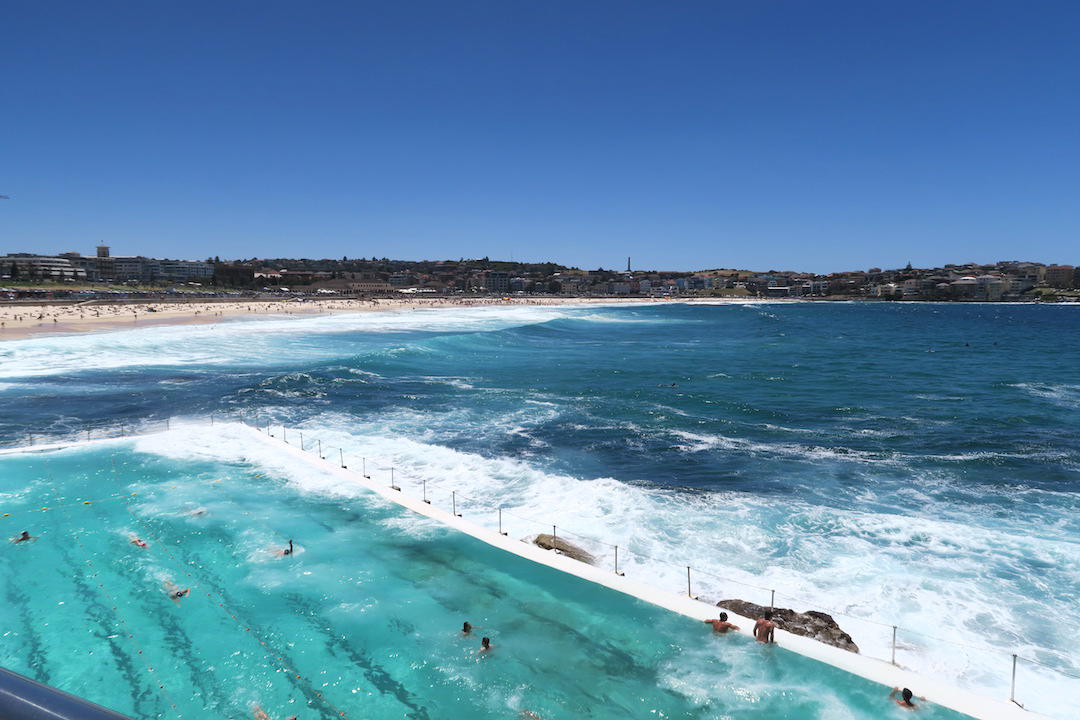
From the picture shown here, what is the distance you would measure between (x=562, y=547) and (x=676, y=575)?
7.45ft

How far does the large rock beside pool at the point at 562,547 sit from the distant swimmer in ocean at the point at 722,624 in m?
3.05

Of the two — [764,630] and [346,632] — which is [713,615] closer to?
[764,630]

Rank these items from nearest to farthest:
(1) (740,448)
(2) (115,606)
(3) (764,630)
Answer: (3) (764,630) < (2) (115,606) < (1) (740,448)

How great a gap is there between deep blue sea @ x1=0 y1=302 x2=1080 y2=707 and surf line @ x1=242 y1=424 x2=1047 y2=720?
2.57ft

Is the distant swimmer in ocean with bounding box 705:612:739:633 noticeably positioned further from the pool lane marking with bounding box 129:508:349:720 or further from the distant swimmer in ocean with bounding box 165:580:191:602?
the distant swimmer in ocean with bounding box 165:580:191:602

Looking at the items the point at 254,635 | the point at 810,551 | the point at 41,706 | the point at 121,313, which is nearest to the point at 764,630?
the point at 810,551

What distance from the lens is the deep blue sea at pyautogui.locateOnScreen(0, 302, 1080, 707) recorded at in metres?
11.7

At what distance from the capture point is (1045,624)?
34.9 feet

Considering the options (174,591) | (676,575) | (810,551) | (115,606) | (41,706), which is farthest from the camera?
(810,551)

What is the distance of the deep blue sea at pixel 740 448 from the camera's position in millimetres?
11672

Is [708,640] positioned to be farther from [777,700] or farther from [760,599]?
[760,599]

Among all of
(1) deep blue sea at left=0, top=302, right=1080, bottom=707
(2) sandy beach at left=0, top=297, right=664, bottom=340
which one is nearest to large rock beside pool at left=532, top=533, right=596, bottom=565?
(1) deep blue sea at left=0, top=302, right=1080, bottom=707

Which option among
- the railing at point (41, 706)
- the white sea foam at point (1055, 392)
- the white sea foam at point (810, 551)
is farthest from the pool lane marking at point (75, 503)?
the white sea foam at point (1055, 392)

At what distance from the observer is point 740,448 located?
70.4 ft
